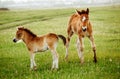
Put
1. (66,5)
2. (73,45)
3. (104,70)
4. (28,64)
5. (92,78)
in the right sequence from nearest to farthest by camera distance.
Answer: (92,78) < (104,70) < (28,64) < (66,5) < (73,45)

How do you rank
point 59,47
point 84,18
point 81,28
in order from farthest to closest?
point 59,47 < point 81,28 < point 84,18

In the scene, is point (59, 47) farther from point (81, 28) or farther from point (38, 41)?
point (38, 41)

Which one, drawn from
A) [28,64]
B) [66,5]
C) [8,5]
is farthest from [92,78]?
[8,5]

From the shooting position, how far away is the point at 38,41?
7.46 meters

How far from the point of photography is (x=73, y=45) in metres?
9.16

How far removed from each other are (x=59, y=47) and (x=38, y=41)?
5.48ft

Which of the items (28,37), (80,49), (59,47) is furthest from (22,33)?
(59,47)

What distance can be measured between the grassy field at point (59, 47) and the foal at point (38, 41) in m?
0.33

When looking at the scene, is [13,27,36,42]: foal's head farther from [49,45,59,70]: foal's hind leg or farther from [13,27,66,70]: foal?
[49,45,59,70]: foal's hind leg

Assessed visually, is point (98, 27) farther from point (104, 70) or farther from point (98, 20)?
point (104, 70)

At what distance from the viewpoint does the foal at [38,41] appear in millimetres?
7336

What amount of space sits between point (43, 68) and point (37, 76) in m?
0.67

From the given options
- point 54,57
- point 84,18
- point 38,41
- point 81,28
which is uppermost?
point 84,18

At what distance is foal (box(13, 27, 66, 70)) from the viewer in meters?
7.34
